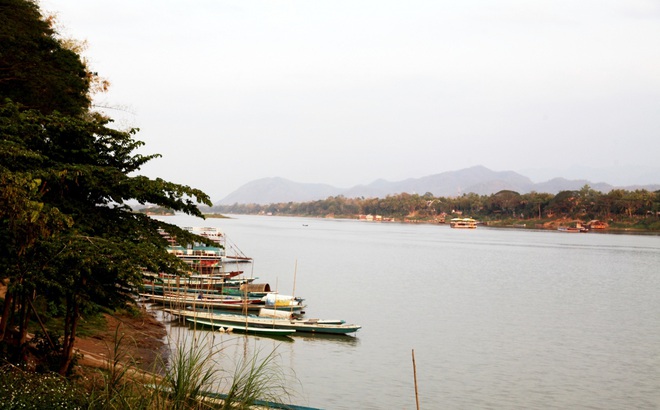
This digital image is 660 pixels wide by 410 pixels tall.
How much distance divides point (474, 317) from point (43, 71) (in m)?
25.4

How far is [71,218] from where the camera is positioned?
395 inches

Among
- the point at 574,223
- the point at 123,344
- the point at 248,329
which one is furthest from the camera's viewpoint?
the point at 574,223

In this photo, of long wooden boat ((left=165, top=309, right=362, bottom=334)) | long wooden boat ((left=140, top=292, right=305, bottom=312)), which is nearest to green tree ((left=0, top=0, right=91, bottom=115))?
long wooden boat ((left=165, top=309, right=362, bottom=334))

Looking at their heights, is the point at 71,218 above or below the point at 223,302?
above

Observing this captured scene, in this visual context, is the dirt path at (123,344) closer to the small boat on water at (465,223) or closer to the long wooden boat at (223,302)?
the long wooden boat at (223,302)

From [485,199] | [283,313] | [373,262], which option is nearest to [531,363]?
[283,313]

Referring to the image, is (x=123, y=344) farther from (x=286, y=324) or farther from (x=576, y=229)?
(x=576, y=229)

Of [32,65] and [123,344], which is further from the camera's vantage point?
[32,65]

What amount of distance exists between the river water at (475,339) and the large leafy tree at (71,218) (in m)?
2.80

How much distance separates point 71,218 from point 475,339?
23.6 meters

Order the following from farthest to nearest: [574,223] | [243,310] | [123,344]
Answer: [574,223]
[243,310]
[123,344]

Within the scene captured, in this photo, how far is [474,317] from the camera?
3650 cm

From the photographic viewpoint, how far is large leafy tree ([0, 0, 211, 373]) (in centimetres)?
952

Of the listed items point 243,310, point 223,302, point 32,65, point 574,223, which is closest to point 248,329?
point 243,310
